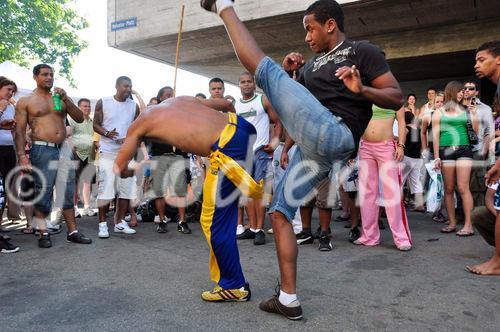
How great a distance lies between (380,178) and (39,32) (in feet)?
82.5

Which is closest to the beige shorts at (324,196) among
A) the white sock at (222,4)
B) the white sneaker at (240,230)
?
the white sneaker at (240,230)

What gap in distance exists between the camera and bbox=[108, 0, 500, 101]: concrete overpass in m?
10.4

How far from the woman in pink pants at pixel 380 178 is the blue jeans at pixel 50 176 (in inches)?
131

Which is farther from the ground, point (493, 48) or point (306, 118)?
point (493, 48)

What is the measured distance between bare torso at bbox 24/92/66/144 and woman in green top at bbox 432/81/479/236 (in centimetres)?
457

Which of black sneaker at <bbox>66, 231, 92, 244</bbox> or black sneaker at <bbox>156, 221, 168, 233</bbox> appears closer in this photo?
black sneaker at <bbox>66, 231, 92, 244</bbox>

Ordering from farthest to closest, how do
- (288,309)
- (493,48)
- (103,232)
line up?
(103,232), (493,48), (288,309)

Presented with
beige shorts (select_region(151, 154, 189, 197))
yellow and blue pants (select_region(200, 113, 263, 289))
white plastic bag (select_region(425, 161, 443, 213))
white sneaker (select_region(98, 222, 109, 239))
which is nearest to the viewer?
yellow and blue pants (select_region(200, 113, 263, 289))

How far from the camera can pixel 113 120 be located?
535cm

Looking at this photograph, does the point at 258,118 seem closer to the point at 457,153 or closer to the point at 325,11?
the point at 457,153

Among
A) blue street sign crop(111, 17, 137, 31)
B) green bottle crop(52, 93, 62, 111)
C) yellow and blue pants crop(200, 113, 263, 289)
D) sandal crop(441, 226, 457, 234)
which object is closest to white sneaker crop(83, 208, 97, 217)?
green bottle crop(52, 93, 62, 111)

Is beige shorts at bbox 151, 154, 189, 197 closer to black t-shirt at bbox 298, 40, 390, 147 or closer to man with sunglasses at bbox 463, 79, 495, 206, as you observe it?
black t-shirt at bbox 298, 40, 390, 147

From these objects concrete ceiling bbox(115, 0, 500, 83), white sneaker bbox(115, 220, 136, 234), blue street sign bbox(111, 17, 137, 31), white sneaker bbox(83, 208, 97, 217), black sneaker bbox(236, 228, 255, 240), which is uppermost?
blue street sign bbox(111, 17, 137, 31)

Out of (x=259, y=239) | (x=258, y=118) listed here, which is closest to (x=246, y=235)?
(x=259, y=239)
